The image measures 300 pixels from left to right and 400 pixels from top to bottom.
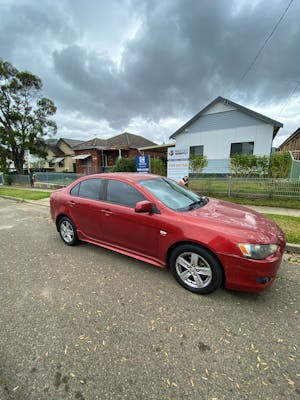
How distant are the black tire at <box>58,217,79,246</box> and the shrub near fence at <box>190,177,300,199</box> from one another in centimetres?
622

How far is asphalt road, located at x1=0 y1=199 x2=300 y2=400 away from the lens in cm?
146

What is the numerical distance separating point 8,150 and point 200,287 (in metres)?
23.9

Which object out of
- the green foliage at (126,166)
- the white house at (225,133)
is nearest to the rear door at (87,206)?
the green foliage at (126,166)

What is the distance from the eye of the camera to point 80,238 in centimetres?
378

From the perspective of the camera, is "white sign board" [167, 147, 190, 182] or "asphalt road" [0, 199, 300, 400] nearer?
"asphalt road" [0, 199, 300, 400]

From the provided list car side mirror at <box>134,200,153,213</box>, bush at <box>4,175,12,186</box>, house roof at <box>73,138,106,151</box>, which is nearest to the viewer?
car side mirror at <box>134,200,153,213</box>

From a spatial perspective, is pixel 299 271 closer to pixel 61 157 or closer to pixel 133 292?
pixel 133 292

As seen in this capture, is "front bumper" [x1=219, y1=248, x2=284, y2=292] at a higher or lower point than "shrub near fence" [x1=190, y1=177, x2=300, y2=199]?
lower

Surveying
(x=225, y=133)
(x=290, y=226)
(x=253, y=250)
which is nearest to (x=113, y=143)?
(x=225, y=133)

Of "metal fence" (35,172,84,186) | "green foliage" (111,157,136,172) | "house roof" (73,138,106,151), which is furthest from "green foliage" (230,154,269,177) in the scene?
"house roof" (73,138,106,151)

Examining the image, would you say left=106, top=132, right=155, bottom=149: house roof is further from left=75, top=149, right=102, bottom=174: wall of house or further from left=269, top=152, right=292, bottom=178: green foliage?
left=269, top=152, right=292, bottom=178: green foliage

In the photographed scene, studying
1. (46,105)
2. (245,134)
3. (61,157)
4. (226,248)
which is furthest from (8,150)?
(226,248)

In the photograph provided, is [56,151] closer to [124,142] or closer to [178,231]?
[124,142]

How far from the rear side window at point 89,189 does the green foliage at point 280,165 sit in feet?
24.7
